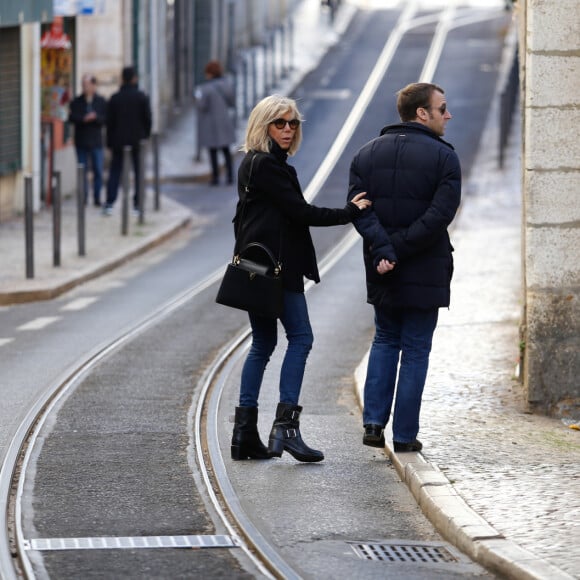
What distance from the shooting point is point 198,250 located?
17.9 meters

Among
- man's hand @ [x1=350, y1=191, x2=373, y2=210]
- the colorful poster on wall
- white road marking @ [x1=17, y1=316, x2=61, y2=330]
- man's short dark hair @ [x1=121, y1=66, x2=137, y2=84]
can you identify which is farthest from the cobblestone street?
the colorful poster on wall

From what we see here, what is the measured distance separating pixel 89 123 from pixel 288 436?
13863mm

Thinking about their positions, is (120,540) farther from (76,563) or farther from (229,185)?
(229,185)

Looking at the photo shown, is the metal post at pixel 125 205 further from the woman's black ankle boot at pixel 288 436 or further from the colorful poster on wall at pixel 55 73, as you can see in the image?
the woman's black ankle boot at pixel 288 436

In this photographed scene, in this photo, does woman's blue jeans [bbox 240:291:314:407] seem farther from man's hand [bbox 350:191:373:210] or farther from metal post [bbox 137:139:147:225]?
metal post [bbox 137:139:147:225]

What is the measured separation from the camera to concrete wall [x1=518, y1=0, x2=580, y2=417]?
28.6ft

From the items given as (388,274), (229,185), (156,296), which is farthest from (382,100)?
(388,274)

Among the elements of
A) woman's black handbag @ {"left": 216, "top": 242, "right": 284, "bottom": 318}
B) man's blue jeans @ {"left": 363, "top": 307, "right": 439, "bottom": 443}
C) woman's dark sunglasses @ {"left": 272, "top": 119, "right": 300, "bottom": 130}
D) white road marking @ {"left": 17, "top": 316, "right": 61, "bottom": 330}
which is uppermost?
woman's dark sunglasses @ {"left": 272, "top": 119, "right": 300, "bottom": 130}

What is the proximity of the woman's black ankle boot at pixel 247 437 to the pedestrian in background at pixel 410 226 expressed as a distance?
65cm

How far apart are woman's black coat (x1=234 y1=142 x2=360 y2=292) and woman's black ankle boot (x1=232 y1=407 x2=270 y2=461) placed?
0.63 metres

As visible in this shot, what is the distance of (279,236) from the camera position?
301 inches

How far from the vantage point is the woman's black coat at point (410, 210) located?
300 inches

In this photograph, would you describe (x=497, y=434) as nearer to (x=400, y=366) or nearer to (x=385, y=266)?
(x=400, y=366)

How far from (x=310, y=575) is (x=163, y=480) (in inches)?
63.3
